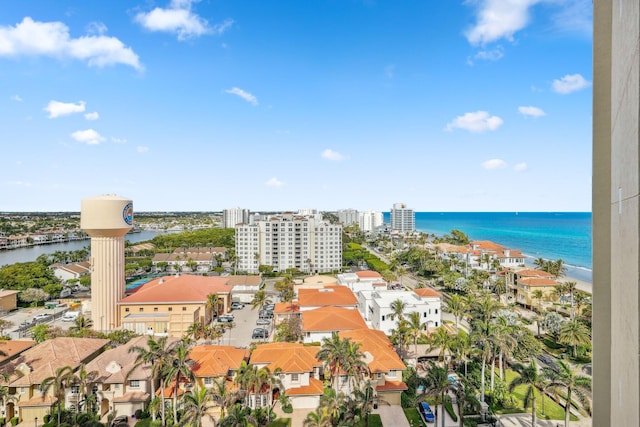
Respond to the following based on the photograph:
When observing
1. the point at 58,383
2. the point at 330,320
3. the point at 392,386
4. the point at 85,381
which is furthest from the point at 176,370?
the point at 330,320

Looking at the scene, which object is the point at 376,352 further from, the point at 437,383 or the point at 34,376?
the point at 34,376

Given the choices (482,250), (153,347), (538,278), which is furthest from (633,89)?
(482,250)

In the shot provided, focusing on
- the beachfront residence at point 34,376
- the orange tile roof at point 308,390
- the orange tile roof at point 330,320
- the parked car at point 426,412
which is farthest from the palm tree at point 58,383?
the parked car at point 426,412

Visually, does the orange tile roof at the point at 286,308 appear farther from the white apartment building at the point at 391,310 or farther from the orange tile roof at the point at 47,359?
the orange tile roof at the point at 47,359

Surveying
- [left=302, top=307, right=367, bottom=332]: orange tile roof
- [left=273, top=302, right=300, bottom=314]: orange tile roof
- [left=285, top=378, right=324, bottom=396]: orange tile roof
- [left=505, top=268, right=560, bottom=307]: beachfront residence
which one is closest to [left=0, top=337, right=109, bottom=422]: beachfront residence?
[left=285, top=378, right=324, bottom=396]: orange tile roof

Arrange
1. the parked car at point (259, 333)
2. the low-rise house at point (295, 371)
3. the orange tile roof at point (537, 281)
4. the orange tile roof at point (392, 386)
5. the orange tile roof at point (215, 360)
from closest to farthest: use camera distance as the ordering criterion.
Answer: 1. the low-rise house at point (295, 371)
2. the orange tile roof at point (392, 386)
3. the orange tile roof at point (215, 360)
4. the parked car at point (259, 333)
5. the orange tile roof at point (537, 281)

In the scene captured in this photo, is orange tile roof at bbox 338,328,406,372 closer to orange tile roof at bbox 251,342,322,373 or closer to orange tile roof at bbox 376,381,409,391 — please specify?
orange tile roof at bbox 376,381,409,391
